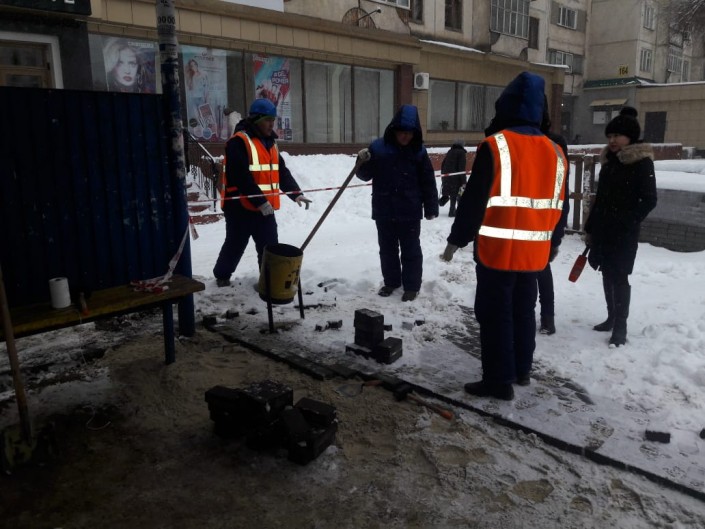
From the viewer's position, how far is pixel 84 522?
253 centimetres

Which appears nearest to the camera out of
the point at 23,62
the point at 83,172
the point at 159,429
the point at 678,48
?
the point at 159,429

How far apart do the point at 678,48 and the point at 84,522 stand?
45.2m

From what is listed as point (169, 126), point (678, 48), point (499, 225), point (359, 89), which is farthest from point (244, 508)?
point (678, 48)

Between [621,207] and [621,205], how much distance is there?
0.02 metres

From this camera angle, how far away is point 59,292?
3.43 metres

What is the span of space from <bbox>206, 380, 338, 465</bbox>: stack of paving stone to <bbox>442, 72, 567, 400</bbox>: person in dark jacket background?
3.91 ft

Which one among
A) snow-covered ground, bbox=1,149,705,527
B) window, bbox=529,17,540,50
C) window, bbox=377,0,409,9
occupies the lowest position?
snow-covered ground, bbox=1,149,705,527

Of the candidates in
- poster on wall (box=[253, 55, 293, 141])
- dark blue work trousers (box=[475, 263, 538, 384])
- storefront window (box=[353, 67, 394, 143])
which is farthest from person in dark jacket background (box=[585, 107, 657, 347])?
storefront window (box=[353, 67, 394, 143])

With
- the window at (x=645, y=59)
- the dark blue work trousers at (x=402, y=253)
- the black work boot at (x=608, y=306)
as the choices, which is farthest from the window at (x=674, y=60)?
the black work boot at (x=608, y=306)

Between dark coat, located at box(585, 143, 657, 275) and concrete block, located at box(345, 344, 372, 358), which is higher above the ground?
dark coat, located at box(585, 143, 657, 275)

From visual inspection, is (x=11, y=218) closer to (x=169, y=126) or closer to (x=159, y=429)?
(x=169, y=126)

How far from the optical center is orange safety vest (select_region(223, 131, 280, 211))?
582cm

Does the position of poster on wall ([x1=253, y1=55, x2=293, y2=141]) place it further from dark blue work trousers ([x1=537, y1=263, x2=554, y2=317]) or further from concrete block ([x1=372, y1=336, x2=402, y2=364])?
concrete block ([x1=372, y1=336, x2=402, y2=364])

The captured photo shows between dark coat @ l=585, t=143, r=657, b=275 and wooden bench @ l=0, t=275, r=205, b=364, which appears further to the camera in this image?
dark coat @ l=585, t=143, r=657, b=275
